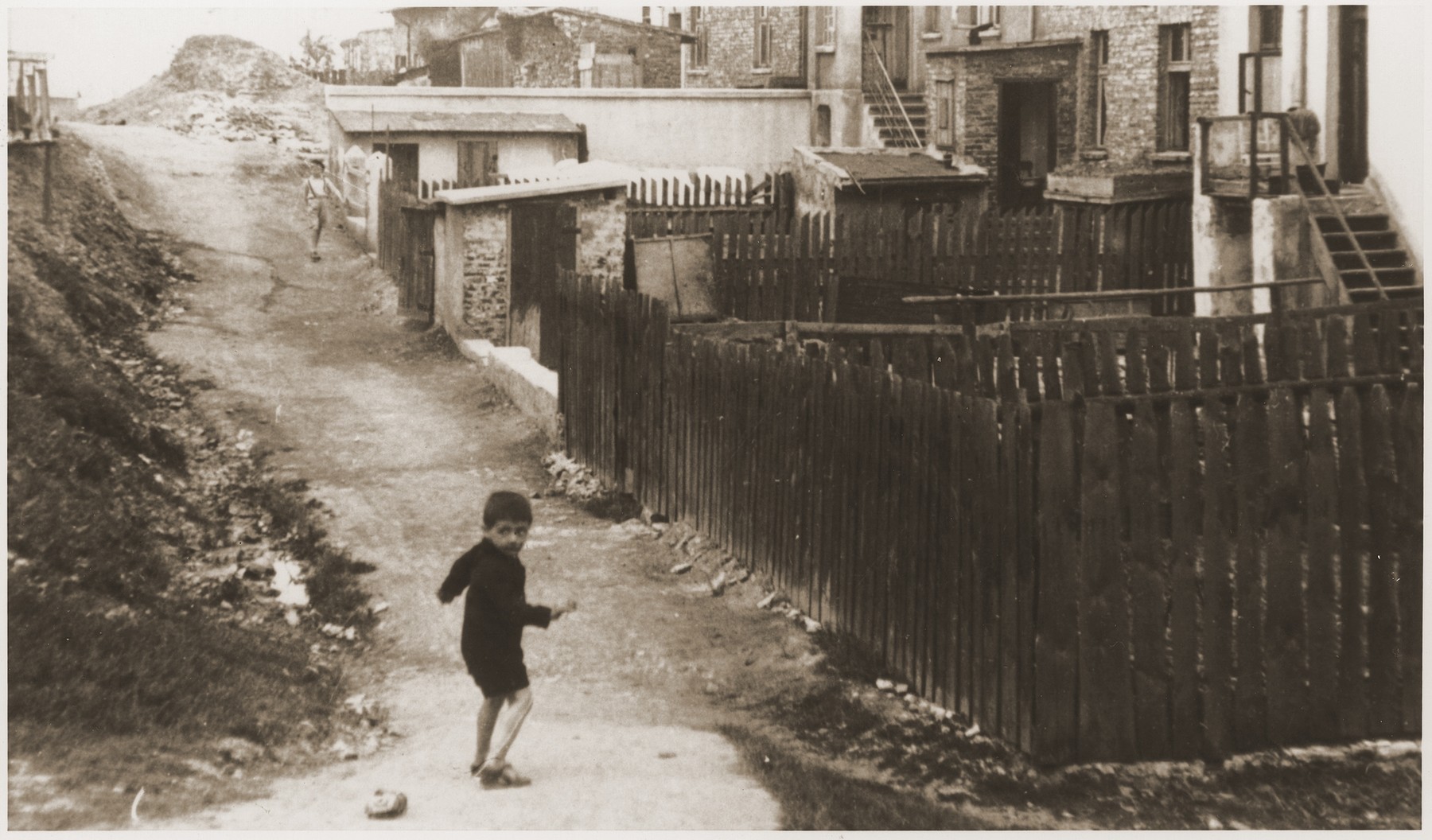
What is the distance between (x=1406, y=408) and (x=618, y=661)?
4.05 meters

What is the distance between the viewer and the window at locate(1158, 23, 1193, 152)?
77.3 feet

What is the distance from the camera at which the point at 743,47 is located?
3441 cm

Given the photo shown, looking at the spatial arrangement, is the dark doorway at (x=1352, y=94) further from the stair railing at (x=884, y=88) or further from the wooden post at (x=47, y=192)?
the stair railing at (x=884, y=88)

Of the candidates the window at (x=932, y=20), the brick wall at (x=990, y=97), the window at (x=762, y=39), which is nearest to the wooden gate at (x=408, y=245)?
the brick wall at (x=990, y=97)

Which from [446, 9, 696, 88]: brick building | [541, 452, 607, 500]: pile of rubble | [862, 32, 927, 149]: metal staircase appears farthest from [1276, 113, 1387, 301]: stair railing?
[446, 9, 696, 88]: brick building

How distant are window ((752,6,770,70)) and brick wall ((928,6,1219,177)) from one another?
7.65 m

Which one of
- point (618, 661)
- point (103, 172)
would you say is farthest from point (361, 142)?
point (618, 661)

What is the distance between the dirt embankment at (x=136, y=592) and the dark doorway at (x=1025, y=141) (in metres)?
16.8

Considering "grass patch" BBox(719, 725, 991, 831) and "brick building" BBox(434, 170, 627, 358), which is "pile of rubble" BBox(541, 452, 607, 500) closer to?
"brick building" BBox(434, 170, 627, 358)

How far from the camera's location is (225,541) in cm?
982

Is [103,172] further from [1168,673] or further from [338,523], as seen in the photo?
[1168,673]

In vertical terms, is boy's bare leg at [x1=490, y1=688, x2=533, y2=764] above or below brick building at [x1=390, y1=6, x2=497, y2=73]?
below

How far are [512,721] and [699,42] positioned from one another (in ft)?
109

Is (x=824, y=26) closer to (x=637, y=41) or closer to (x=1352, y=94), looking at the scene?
(x=637, y=41)
